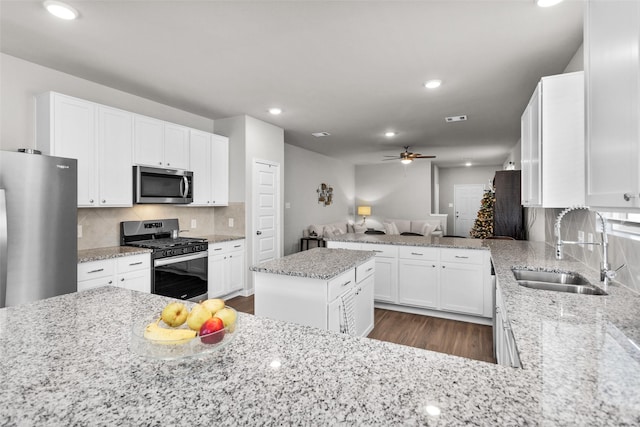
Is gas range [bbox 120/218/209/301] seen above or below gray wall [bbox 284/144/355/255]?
below

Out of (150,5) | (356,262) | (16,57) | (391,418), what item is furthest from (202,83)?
(391,418)

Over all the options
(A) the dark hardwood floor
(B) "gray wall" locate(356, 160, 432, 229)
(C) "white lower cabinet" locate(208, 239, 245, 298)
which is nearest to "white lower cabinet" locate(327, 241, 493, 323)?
(A) the dark hardwood floor

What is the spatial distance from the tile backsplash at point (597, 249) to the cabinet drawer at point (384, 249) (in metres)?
1.66

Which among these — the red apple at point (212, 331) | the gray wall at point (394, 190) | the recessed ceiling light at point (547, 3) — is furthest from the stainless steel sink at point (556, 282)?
the gray wall at point (394, 190)

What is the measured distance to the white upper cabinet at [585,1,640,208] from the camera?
957mm

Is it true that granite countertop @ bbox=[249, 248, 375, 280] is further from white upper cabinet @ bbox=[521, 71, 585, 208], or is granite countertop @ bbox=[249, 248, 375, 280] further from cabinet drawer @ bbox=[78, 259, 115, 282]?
cabinet drawer @ bbox=[78, 259, 115, 282]

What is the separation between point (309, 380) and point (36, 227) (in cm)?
268

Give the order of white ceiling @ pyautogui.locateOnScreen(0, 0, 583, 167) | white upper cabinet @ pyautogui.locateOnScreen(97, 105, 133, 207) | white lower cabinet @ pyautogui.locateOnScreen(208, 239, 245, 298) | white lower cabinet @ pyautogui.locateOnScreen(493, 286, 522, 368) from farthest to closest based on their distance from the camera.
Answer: white lower cabinet @ pyautogui.locateOnScreen(208, 239, 245, 298) < white upper cabinet @ pyautogui.locateOnScreen(97, 105, 133, 207) < white ceiling @ pyautogui.locateOnScreen(0, 0, 583, 167) < white lower cabinet @ pyautogui.locateOnScreen(493, 286, 522, 368)

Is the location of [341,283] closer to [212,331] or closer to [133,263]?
[212,331]

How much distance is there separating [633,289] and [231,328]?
1.97 m

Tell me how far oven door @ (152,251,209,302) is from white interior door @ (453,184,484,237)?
30.6 ft

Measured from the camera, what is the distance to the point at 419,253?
12.6 feet

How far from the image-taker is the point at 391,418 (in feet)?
2.16

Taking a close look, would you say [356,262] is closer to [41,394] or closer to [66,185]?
[41,394]
